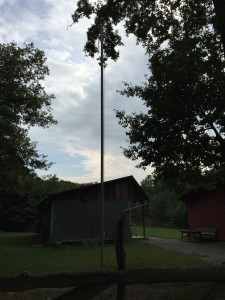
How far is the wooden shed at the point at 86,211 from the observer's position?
90.5 ft

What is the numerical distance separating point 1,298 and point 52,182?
70739 millimetres

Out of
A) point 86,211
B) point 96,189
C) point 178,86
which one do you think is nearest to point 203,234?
point 96,189

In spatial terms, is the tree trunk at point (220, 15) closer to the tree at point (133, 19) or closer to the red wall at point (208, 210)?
the tree at point (133, 19)

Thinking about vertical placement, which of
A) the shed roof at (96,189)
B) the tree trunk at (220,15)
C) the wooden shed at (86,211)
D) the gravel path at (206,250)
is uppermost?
the tree trunk at (220,15)

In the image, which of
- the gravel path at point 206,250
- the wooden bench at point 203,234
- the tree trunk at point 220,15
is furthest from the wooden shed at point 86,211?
the tree trunk at point 220,15

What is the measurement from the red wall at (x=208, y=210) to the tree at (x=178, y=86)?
50.9 feet

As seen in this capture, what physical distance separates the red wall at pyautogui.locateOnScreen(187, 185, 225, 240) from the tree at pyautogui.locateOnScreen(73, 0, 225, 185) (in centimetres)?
1551

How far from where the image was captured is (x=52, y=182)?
7894 centimetres

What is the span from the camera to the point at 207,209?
103ft

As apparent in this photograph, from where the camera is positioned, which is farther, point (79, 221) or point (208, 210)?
point (208, 210)

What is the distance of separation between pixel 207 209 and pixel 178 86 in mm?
19624

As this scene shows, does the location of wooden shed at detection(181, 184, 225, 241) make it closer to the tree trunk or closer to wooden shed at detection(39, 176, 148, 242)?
wooden shed at detection(39, 176, 148, 242)

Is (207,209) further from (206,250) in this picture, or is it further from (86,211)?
(86,211)

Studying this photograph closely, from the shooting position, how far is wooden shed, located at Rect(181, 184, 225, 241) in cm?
2980
